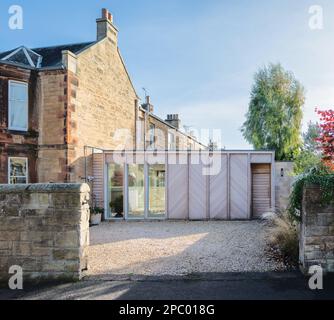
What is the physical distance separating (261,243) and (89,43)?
1245 centimetres

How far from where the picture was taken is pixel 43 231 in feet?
17.5

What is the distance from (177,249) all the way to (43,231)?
3.67 metres

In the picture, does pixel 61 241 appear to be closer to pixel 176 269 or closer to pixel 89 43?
pixel 176 269

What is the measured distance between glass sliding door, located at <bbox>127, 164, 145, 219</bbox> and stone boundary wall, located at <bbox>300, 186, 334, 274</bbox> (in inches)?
353

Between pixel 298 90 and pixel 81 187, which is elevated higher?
pixel 298 90

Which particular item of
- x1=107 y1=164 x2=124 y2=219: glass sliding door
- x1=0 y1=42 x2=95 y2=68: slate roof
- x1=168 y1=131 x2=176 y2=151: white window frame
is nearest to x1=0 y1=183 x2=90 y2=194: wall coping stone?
x1=107 y1=164 x2=124 y2=219: glass sliding door

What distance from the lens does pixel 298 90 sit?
22250 mm

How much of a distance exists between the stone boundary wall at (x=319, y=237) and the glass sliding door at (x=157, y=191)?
28.0 ft

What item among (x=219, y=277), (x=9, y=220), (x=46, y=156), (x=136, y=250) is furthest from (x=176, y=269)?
(x=46, y=156)

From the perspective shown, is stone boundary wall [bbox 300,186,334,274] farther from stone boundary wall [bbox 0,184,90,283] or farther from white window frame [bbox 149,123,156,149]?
white window frame [bbox 149,123,156,149]

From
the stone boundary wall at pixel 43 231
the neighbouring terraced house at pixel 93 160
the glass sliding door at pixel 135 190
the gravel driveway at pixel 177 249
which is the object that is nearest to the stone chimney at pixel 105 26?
the neighbouring terraced house at pixel 93 160

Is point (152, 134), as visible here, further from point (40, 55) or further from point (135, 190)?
point (40, 55)

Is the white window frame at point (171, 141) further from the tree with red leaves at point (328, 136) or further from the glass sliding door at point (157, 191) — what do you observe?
the tree with red leaves at point (328, 136)

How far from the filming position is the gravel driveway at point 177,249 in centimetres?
604
